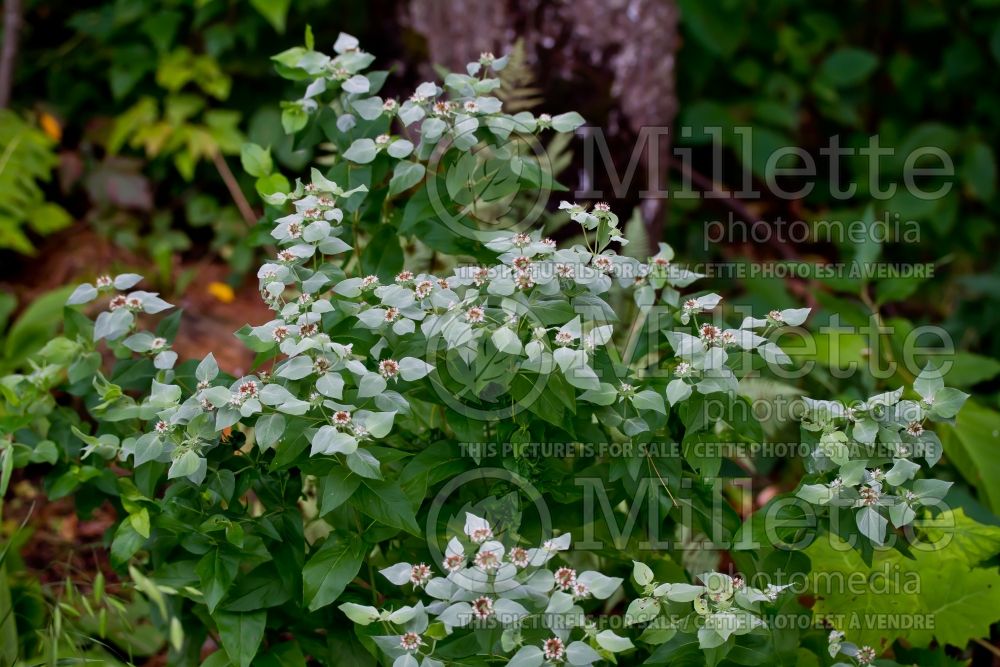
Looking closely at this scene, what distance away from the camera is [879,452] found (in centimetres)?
145

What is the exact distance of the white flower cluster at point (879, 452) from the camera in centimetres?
135

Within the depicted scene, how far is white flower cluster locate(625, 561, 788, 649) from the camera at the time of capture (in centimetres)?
128

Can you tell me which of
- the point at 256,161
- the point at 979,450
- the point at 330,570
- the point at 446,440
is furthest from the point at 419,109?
the point at 979,450

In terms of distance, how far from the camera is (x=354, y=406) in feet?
4.35

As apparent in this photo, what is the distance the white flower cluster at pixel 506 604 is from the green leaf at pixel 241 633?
217 millimetres

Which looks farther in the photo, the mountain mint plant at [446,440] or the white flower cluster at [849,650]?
the white flower cluster at [849,650]

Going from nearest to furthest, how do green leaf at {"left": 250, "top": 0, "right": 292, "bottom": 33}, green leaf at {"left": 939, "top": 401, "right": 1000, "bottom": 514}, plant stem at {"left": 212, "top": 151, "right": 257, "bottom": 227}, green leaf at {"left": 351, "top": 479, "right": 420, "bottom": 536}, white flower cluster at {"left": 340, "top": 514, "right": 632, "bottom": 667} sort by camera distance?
white flower cluster at {"left": 340, "top": 514, "right": 632, "bottom": 667}
green leaf at {"left": 351, "top": 479, "right": 420, "bottom": 536}
green leaf at {"left": 939, "top": 401, "right": 1000, "bottom": 514}
green leaf at {"left": 250, "top": 0, "right": 292, "bottom": 33}
plant stem at {"left": 212, "top": 151, "right": 257, "bottom": 227}

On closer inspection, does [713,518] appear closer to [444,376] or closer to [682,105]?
[444,376]

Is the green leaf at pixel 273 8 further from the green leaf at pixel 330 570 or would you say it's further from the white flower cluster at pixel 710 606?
the white flower cluster at pixel 710 606

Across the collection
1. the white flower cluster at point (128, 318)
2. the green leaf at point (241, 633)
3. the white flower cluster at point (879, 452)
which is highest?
the white flower cluster at point (128, 318)

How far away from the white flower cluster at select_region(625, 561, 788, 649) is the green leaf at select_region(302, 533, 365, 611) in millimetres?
384

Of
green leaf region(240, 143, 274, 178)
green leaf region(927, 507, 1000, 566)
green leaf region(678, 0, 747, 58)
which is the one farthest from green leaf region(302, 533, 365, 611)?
green leaf region(678, 0, 747, 58)

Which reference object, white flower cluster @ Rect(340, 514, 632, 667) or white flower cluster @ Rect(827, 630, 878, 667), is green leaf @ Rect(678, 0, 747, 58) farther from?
white flower cluster @ Rect(340, 514, 632, 667)

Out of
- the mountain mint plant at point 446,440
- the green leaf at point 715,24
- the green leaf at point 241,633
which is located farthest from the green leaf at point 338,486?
the green leaf at point 715,24
